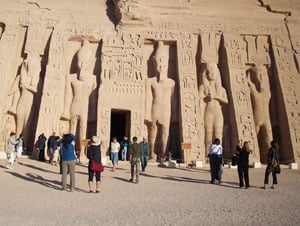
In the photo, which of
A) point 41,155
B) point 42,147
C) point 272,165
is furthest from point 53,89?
point 272,165

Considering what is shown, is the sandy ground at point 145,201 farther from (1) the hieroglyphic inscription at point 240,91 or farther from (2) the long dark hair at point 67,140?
(1) the hieroglyphic inscription at point 240,91

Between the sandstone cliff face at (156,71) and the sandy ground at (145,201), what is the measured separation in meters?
4.69

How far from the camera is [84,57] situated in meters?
15.1

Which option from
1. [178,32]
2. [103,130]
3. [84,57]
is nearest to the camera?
[103,130]


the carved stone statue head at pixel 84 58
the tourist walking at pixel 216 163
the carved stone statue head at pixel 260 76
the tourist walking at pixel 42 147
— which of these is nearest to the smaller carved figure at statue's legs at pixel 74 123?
the carved stone statue head at pixel 84 58

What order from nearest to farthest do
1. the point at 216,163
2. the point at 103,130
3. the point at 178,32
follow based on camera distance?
the point at 216,163, the point at 103,130, the point at 178,32

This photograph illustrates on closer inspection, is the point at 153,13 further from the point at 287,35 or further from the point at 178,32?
the point at 287,35

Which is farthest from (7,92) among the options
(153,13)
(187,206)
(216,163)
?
(187,206)

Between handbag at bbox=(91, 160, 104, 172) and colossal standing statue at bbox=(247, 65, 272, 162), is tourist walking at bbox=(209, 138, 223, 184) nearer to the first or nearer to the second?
handbag at bbox=(91, 160, 104, 172)

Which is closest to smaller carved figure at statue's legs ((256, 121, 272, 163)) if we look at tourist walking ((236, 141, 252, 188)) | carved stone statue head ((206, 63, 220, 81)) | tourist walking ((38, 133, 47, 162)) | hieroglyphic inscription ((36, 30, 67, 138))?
carved stone statue head ((206, 63, 220, 81))

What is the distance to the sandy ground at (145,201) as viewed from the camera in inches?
199

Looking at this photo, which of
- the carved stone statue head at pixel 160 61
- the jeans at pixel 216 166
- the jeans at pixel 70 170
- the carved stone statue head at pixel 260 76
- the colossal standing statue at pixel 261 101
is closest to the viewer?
the jeans at pixel 70 170

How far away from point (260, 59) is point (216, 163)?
29.3 feet

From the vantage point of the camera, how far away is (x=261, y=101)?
1523 centimetres
